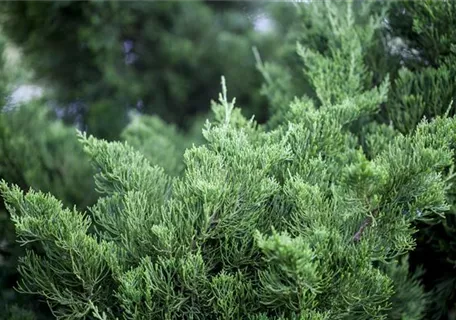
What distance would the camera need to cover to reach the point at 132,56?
5.50 m

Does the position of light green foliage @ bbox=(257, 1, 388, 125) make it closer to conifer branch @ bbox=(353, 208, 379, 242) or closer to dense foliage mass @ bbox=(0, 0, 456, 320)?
dense foliage mass @ bbox=(0, 0, 456, 320)

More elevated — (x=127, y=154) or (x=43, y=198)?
(x=127, y=154)


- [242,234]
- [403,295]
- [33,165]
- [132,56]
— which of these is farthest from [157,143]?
[132,56]

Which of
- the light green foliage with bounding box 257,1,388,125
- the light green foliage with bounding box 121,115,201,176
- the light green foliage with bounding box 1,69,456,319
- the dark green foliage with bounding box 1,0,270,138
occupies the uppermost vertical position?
the dark green foliage with bounding box 1,0,270,138

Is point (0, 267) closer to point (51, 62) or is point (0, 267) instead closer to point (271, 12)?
point (51, 62)

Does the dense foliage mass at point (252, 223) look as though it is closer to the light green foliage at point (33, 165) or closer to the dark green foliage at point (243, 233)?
the dark green foliage at point (243, 233)

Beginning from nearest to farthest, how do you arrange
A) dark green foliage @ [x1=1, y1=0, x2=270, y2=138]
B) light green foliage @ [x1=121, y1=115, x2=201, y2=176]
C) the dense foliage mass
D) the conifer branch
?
the dense foliage mass → the conifer branch → light green foliage @ [x1=121, y1=115, x2=201, y2=176] → dark green foliage @ [x1=1, y1=0, x2=270, y2=138]

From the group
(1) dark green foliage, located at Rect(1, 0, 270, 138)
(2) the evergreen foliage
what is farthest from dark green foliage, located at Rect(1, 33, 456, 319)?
(1) dark green foliage, located at Rect(1, 0, 270, 138)

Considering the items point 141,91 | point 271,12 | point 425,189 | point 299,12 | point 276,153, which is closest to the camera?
point 425,189

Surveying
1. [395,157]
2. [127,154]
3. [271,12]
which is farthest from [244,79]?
[395,157]

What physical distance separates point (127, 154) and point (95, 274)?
56 centimetres

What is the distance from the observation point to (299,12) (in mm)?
3131

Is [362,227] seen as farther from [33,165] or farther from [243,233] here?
[33,165]

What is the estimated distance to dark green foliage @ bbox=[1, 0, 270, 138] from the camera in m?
4.88
